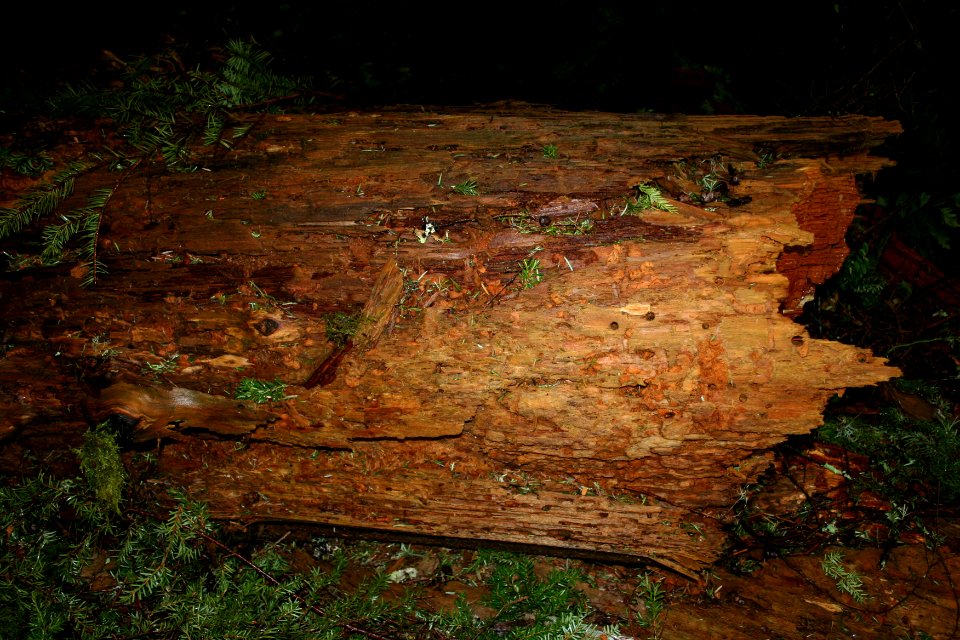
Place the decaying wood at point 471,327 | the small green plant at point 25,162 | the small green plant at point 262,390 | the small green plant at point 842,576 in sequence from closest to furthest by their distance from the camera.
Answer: the decaying wood at point 471,327 → the small green plant at point 262,390 → the small green plant at point 25,162 → the small green plant at point 842,576

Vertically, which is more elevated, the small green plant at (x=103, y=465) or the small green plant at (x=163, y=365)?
the small green plant at (x=163, y=365)

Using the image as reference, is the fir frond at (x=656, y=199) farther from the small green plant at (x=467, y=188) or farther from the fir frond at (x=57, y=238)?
the fir frond at (x=57, y=238)

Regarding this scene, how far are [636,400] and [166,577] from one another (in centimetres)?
300

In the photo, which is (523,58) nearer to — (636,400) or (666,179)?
(666,179)

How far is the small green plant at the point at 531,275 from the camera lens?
8.03ft

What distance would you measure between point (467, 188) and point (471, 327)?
85cm

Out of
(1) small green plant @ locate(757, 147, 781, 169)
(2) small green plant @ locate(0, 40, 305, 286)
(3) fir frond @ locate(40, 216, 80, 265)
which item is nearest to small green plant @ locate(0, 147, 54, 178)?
(2) small green plant @ locate(0, 40, 305, 286)

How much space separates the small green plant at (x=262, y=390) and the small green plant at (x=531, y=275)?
1540 mm

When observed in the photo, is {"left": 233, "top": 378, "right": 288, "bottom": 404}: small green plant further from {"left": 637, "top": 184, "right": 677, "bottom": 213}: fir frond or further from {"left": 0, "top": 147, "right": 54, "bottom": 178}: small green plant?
{"left": 637, "top": 184, "right": 677, "bottom": 213}: fir frond

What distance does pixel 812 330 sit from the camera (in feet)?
14.3

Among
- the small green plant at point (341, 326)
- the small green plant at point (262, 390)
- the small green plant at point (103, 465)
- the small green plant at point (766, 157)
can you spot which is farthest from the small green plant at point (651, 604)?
the small green plant at point (103, 465)

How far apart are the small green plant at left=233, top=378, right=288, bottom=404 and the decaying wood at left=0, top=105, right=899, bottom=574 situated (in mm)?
59

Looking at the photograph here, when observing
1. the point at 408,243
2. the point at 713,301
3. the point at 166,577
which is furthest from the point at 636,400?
the point at 166,577

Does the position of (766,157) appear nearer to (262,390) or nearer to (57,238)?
(262,390)
